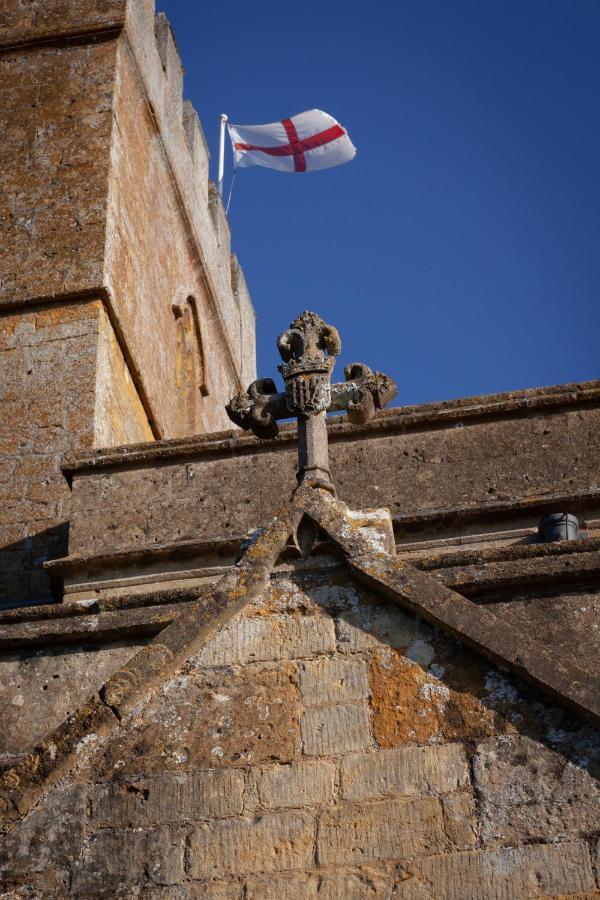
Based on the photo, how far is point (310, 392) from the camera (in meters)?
6.05

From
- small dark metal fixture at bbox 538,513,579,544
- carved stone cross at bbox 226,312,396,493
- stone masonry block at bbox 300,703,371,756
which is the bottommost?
stone masonry block at bbox 300,703,371,756

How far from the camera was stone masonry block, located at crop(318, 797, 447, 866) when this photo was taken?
14.5 ft

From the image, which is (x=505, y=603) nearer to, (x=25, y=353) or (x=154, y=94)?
(x=25, y=353)

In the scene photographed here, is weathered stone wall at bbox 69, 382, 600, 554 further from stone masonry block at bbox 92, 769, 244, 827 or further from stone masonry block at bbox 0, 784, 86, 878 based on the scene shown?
stone masonry block at bbox 0, 784, 86, 878

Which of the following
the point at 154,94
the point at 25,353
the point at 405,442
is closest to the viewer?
the point at 405,442

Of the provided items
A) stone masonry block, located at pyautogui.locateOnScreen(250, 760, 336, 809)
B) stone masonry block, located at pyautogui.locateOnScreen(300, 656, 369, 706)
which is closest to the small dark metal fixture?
stone masonry block, located at pyautogui.locateOnScreen(300, 656, 369, 706)

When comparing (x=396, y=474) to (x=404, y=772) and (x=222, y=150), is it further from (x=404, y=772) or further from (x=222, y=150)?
(x=222, y=150)

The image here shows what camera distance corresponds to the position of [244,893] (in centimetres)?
439

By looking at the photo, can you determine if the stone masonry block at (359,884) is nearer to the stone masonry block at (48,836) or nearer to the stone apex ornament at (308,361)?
the stone masonry block at (48,836)

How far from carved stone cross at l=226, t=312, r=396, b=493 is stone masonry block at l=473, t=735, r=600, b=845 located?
1.62 metres

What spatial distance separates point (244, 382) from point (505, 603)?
11.9 meters

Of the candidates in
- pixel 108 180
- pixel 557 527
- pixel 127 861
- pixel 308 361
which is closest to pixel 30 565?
pixel 108 180

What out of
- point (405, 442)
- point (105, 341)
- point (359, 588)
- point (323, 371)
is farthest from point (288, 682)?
point (105, 341)

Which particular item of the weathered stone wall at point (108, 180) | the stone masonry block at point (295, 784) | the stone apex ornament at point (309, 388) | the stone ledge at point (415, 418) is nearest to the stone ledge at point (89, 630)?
the stone apex ornament at point (309, 388)
